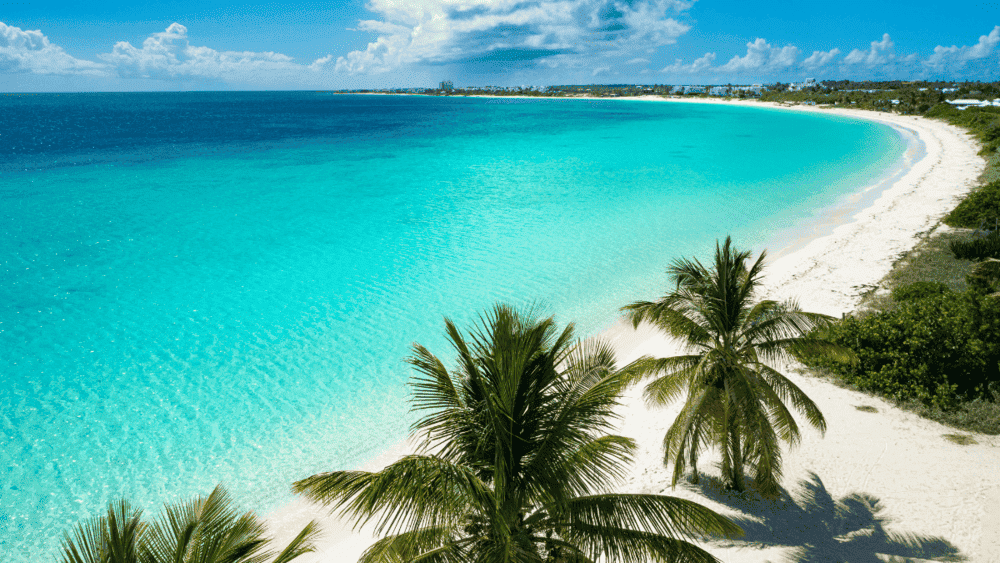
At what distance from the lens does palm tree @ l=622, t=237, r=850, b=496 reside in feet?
31.1

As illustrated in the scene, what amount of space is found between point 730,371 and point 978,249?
23.7 m

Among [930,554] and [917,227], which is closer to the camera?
[930,554]

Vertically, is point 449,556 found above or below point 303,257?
above

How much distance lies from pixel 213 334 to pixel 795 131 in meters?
93.6

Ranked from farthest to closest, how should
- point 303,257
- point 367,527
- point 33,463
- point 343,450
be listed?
point 303,257
point 343,450
point 33,463
point 367,527

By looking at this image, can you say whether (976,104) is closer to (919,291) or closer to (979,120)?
(979,120)

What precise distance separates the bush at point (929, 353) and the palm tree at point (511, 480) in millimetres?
10329

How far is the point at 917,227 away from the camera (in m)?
30.2

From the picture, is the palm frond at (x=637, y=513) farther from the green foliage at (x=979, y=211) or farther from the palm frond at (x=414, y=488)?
the green foliage at (x=979, y=211)

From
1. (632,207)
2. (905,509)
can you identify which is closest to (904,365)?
(905,509)

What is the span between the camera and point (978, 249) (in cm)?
2452

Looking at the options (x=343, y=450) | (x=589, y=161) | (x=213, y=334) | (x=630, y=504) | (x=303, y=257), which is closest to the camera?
(x=630, y=504)

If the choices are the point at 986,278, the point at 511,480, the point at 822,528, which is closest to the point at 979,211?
the point at 986,278

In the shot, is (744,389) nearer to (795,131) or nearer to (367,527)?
(367,527)
